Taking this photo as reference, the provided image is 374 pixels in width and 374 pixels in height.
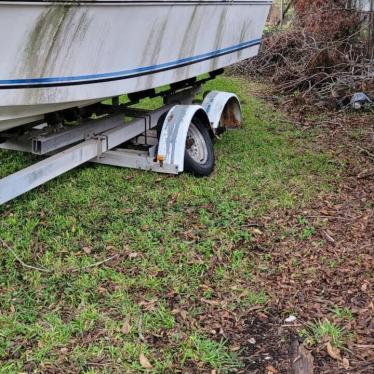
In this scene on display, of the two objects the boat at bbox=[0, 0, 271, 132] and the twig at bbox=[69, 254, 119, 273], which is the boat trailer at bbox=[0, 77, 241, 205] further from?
the twig at bbox=[69, 254, 119, 273]

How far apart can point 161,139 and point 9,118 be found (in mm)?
1711

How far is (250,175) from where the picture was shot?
5.48 m

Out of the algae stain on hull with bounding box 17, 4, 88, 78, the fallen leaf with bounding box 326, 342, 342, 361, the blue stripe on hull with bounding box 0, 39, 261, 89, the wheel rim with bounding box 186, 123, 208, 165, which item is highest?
the algae stain on hull with bounding box 17, 4, 88, 78

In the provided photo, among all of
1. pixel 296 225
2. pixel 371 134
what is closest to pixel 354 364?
pixel 296 225

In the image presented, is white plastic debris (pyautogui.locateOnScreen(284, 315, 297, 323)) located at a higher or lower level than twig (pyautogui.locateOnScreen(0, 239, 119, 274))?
lower

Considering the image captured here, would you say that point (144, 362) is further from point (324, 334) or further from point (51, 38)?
point (51, 38)

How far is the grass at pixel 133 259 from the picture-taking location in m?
2.95

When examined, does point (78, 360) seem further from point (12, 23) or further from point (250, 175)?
point (250, 175)

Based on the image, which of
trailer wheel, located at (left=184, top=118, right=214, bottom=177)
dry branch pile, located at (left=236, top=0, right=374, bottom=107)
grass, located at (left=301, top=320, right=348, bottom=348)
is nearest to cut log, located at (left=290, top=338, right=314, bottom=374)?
grass, located at (left=301, top=320, right=348, bottom=348)

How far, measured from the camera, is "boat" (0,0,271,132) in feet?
11.8

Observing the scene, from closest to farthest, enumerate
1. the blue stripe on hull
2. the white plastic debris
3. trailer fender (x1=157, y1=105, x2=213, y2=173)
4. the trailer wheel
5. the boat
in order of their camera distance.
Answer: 1. the white plastic debris
2. the boat
3. the blue stripe on hull
4. trailer fender (x1=157, y1=105, x2=213, y2=173)
5. the trailer wheel

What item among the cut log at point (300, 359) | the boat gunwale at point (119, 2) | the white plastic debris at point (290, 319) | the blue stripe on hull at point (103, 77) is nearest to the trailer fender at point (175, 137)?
the blue stripe on hull at point (103, 77)

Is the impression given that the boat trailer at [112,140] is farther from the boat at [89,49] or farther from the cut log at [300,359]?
the cut log at [300,359]

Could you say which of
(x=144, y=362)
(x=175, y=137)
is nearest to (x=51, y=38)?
(x=175, y=137)
